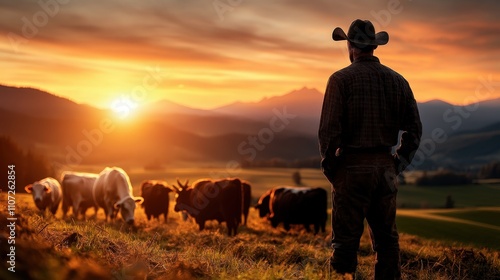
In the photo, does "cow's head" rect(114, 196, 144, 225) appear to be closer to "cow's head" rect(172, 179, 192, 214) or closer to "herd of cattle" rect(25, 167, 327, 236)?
"herd of cattle" rect(25, 167, 327, 236)

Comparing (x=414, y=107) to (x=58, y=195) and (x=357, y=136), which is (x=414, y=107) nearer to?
(x=357, y=136)

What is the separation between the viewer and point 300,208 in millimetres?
22094

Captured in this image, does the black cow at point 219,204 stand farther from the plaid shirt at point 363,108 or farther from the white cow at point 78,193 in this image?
the plaid shirt at point 363,108

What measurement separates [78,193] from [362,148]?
1945cm

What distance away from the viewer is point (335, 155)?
6086 millimetres

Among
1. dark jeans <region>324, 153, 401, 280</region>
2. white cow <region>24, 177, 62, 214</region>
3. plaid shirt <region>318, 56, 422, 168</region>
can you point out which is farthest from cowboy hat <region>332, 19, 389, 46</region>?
white cow <region>24, 177, 62, 214</region>

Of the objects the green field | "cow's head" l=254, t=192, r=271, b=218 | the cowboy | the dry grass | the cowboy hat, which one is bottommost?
the green field

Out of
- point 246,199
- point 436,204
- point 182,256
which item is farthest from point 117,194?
point 436,204

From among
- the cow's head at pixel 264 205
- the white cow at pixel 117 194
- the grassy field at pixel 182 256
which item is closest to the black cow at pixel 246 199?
the cow's head at pixel 264 205

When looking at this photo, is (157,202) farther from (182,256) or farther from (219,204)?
(182,256)

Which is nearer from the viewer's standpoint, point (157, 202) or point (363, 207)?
point (363, 207)

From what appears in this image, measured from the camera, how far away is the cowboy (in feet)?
19.7

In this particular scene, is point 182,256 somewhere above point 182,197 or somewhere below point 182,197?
above

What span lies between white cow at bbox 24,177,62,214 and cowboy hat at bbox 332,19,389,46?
58.1 feet
